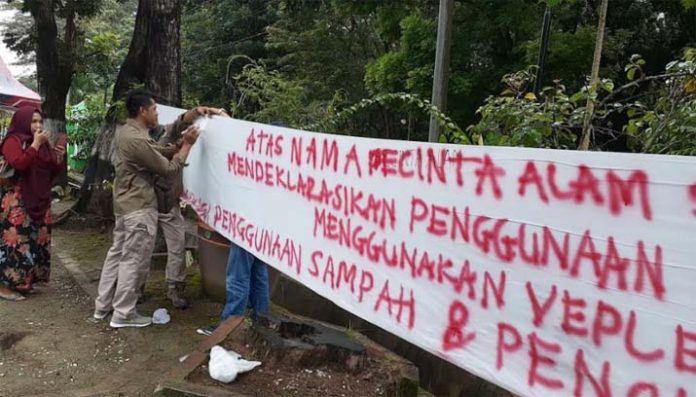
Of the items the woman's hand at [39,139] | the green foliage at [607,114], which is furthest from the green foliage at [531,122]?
the woman's hand at [39,139]

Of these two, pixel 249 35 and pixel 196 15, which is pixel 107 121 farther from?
pixel 196 15

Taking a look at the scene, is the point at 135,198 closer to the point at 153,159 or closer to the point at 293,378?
the point at 153,159

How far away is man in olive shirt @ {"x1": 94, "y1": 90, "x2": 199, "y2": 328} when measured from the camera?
13.3 feet

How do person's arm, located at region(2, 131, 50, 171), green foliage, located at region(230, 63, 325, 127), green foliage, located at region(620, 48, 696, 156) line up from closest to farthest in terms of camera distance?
1. green foliage, located at region(620, 48, 696, 156)
2. person's arm, located at region(2, 131, 50, 171)
3. green foliage, located at region(230, 63, 325, 127)

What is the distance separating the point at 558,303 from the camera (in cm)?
190

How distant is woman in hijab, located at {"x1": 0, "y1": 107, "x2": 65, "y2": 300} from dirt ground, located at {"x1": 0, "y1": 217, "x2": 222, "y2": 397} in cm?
25

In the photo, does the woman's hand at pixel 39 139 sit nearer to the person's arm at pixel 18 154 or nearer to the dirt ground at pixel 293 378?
the person's arm at pixel 18 154

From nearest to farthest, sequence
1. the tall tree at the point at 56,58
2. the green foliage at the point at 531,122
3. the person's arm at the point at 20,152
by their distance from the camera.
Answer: the green foliage at the point at 531,122
the person's arm at the point at 20,152
the tall tree at the point at 56,58

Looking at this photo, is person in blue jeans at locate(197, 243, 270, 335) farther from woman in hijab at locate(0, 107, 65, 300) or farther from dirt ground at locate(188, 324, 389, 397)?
woman in hijab at locate(0, 107, 65, 300)

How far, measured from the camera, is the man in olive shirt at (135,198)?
4039 mm

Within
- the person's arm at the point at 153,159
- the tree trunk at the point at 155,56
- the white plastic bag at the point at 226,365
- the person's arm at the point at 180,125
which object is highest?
the tree trunk at the point at 155,56

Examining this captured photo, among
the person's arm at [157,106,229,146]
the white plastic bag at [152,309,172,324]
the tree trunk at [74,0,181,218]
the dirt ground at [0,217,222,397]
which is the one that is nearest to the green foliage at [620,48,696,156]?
the person's arm at [157,106,229,146]

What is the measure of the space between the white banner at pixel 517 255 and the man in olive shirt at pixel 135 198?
141 cm

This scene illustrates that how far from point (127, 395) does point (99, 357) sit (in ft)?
2.19
